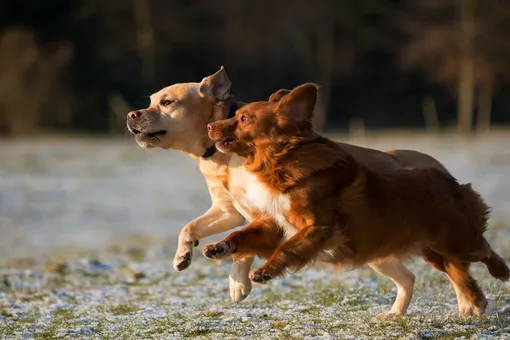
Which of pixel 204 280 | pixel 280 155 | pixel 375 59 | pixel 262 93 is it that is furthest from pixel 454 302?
pixel 375 59

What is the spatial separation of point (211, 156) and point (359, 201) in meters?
1.44

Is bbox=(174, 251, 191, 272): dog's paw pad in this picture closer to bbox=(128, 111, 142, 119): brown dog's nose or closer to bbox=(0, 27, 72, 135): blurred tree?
bbox=(128, 111, 142, 119): brown dog's nose

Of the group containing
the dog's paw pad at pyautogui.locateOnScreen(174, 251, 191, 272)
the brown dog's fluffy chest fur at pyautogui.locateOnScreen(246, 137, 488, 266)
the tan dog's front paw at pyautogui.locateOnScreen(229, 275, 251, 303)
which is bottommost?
the tan dog's front paw at pyautogui.locateOnScreen(229, 275, 251, 303)

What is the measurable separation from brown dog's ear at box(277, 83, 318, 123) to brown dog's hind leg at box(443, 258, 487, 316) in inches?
60.2

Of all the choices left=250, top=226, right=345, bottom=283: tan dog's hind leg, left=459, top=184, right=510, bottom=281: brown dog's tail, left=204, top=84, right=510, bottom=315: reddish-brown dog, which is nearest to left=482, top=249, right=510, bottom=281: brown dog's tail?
left=459, top=184, right=510, bottom=281: brown dog's tail

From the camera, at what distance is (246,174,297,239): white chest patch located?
5023mm

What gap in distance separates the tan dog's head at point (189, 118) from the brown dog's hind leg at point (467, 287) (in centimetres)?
203

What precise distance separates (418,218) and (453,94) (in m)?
33.6

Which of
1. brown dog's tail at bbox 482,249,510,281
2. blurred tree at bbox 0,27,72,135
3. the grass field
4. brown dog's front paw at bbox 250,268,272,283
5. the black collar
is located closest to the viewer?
brown dog's front paw at bbox 250,268,272,283

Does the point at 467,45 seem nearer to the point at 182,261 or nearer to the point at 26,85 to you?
the point at 26,85

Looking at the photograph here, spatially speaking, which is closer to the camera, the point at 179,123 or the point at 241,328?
the point at 241,328

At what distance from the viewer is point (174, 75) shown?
125 ft

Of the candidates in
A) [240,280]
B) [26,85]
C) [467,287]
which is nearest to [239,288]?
[240,280]

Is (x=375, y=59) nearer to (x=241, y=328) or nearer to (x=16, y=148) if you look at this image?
(x=16, y=148)
